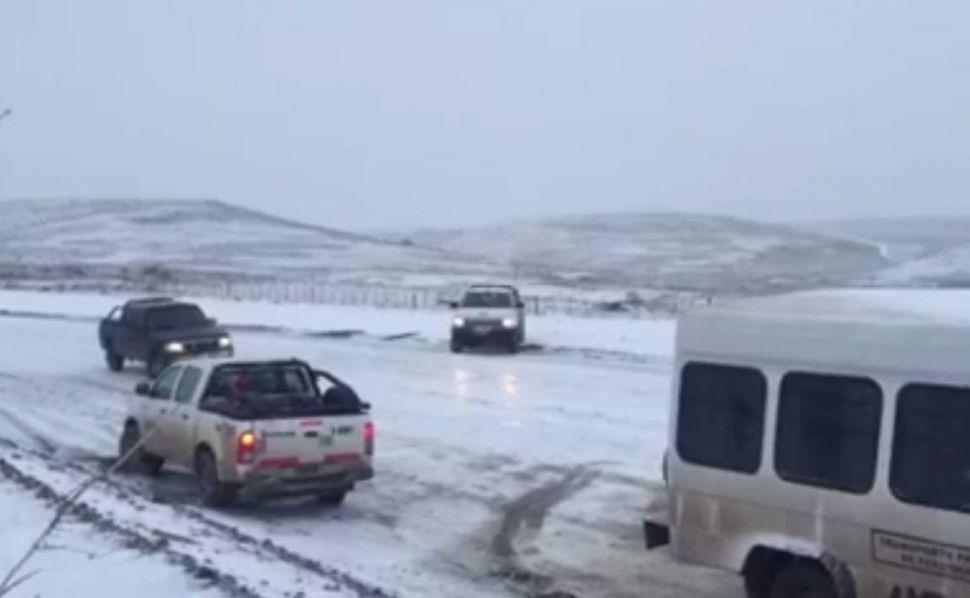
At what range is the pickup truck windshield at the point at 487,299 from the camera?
40.4 m

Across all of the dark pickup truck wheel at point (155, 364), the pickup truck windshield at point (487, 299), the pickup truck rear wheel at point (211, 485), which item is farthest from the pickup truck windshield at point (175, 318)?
the pickup truck rear wheel at point (211, 485)

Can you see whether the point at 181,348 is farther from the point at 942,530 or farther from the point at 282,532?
the point at 942,530

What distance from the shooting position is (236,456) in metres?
15.7

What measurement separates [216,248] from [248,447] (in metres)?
145

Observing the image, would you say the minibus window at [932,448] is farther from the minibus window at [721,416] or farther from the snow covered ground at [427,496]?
the snow covered ground at [427,496]

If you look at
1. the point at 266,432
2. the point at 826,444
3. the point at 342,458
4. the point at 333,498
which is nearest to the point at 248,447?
the point at 266,432

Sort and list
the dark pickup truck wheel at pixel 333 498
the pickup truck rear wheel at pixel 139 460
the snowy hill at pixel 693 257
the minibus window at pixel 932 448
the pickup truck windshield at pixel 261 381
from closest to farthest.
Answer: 1. the minibus window at pixel 932 448
2. the dark pickup truck wheel at pixel 333 498
3. the pickup truck windshield at pixel 261 381
4. the pickup truck rear wheel at pixel 139 460
5. the snowy hill at pixel 693 257

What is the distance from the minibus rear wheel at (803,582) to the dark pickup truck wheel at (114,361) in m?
26.3

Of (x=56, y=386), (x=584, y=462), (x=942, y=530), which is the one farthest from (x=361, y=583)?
(x=56, y=386)

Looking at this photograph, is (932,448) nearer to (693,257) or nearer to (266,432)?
(266,432)

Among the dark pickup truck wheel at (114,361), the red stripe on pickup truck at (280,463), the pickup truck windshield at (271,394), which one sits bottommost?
the dark pickup truck wheel at (114,361)

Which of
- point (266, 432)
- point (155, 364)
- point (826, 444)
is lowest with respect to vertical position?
point (155, 364)

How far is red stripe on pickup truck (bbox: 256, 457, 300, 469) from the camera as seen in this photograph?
15656 millimetres

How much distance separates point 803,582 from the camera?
9914mm
